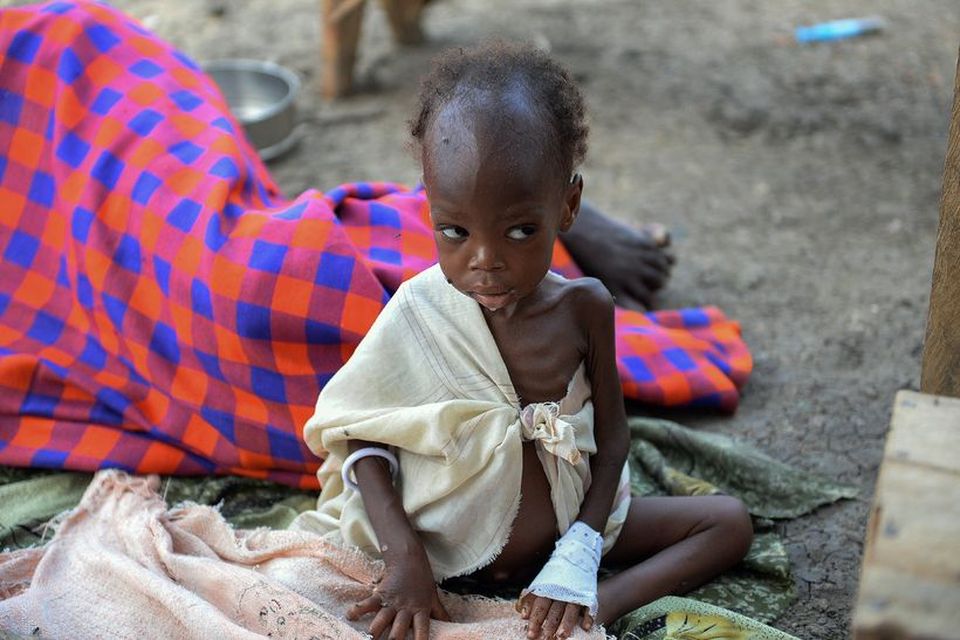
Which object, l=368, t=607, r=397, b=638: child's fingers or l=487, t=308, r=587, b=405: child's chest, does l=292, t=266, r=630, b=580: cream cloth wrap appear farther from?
l=368, t=607, r=397, b=638: child's fingers

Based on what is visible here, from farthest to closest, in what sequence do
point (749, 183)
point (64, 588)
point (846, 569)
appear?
point (749, 183) → point (846, 569) → point (64, 588)

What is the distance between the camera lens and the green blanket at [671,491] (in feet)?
6.91

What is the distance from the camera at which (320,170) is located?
3.93m

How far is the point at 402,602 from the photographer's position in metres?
1.78

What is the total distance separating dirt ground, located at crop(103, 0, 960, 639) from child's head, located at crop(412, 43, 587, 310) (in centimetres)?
90

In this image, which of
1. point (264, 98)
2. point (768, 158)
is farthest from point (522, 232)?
point (264, 98)

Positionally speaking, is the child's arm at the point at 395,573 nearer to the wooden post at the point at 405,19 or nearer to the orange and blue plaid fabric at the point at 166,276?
the orange and blue plaid fabric at the point at 166,276

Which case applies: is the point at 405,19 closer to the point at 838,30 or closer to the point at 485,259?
the point at 838,30

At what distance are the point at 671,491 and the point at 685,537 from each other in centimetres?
26

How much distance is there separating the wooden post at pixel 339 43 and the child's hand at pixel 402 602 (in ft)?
9.76

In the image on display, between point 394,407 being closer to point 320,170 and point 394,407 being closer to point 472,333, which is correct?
point 472,333

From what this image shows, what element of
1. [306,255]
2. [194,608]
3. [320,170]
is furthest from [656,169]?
[194,608]

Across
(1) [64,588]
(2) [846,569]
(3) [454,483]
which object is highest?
(3) [454,483]

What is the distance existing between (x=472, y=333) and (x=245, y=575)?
1.89ft
